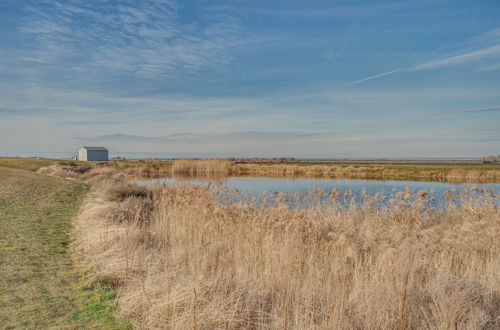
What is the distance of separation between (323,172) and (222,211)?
39858mm

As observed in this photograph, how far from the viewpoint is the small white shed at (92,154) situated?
81250mm

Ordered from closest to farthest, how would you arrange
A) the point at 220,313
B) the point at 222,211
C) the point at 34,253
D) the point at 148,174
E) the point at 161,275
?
the point at 220,313, the point at 161,275, the point at 34,253, the point at 222,211, the point at 148,174

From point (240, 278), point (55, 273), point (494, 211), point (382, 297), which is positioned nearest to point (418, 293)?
point (382, 297)

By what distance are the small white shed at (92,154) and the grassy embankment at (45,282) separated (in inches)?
3012

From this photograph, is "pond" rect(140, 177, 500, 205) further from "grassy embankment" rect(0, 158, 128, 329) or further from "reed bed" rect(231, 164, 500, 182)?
"reed bed" rect(231, 164, 500, 182)

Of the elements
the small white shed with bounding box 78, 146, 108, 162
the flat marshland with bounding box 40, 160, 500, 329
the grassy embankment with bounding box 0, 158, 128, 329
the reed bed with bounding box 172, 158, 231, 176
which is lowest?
the grassy embankment with bounding box 0, 158, 128, 329

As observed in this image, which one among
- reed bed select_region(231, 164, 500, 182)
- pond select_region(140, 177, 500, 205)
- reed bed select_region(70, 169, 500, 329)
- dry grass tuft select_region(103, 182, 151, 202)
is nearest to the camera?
reed bed select_region(70, 169, 500, 329)

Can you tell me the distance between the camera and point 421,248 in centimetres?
713

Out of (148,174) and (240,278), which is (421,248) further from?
(148,174)

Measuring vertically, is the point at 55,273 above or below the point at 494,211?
below

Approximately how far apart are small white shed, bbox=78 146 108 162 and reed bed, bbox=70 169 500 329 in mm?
77427

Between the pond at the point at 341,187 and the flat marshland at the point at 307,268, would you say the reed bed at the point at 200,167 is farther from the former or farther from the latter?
the flat marshland at the point at 307,268

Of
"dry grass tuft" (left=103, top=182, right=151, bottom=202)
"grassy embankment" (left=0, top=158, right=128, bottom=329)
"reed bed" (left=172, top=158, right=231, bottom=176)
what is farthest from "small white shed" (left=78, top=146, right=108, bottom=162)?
"grassy embankment" (left=0, top=158, right=128, bottom=329)

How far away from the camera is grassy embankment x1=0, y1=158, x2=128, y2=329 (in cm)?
422
